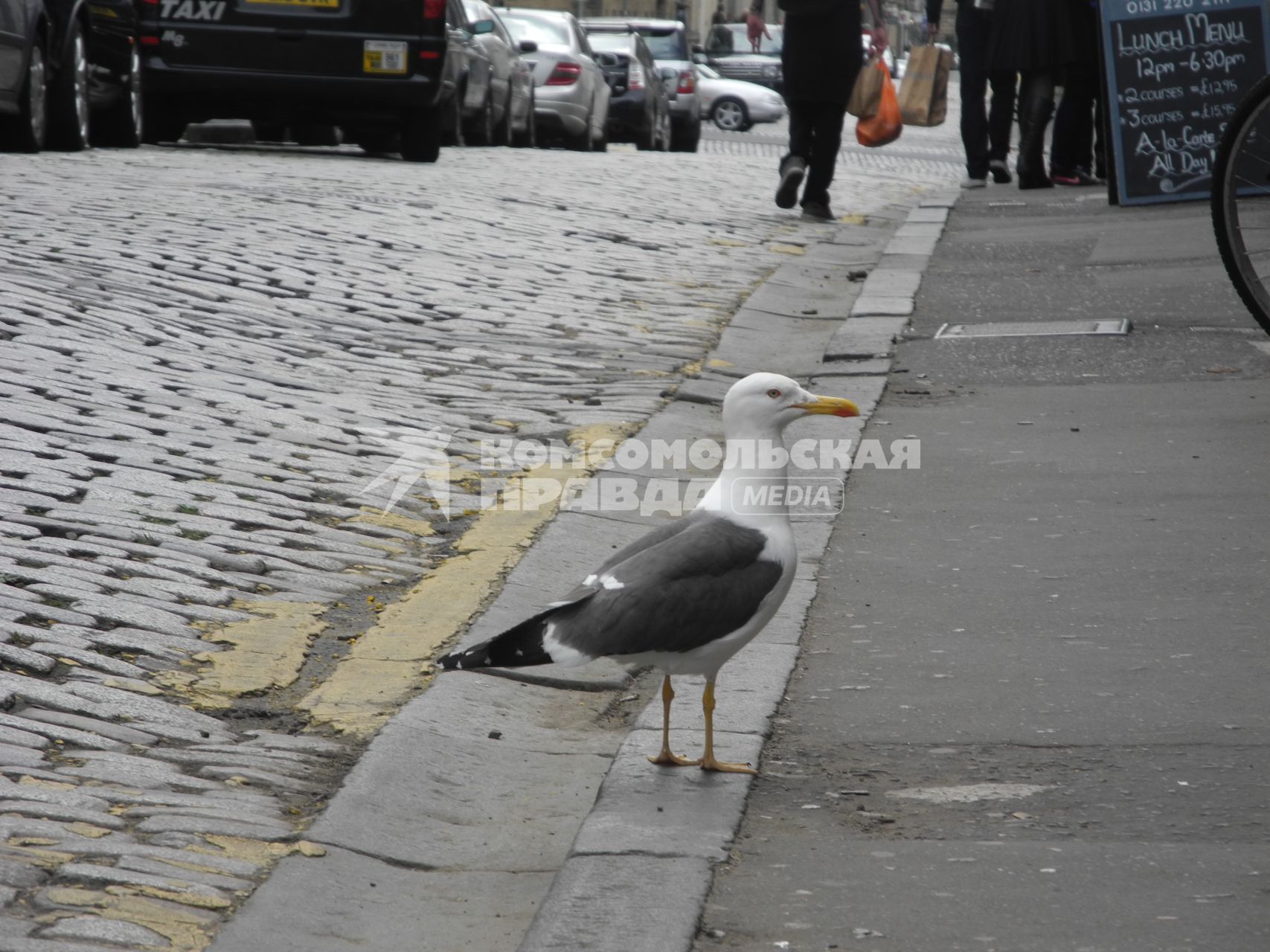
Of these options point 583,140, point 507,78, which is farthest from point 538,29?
point 507,78

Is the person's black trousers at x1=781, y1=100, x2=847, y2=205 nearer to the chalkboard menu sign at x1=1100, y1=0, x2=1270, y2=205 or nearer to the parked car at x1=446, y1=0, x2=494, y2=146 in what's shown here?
the chalkboard menu sign at x1=1100, y1=0, x2=1270, y2=205

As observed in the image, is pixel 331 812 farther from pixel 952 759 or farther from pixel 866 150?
pixel 866 150

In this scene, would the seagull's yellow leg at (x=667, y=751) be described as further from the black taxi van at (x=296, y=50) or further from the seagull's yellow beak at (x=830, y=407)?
the black taxi van at (x=296, y=50)

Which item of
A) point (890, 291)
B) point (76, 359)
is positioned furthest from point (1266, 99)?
point (76, 359)

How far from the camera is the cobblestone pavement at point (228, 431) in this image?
3342 millimetres

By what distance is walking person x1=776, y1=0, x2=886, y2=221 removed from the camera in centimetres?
1270

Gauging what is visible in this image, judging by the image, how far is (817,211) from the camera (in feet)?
45.7

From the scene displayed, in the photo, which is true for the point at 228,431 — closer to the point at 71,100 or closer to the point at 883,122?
the point at 71,100

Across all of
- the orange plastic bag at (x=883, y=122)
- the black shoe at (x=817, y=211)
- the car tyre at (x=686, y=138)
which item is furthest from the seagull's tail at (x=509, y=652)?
the car tyre at (x=686, y=138)

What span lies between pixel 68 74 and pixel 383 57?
2700mm

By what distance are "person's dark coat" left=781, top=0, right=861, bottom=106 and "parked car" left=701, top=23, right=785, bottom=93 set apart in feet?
118

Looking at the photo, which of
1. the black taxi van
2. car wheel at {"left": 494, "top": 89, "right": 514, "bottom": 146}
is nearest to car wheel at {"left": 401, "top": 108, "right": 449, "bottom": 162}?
the black taxi van

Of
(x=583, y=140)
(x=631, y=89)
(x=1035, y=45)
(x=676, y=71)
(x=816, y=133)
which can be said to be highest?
(x=1035, y=45)

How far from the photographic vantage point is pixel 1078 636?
4.39 m
